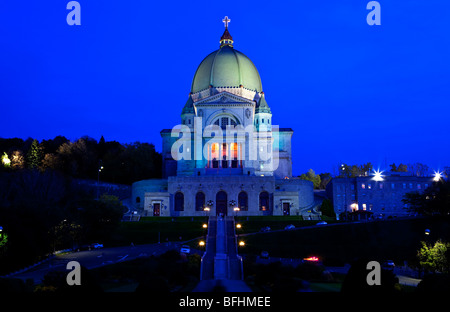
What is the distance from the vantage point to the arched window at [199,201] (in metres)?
76.8

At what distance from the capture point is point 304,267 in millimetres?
36938

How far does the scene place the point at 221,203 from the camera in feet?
252

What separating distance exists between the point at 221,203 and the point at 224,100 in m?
19.6

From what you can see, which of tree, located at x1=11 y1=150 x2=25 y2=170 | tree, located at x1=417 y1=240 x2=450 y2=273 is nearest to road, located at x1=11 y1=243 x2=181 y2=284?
tree, located at x1=417 y1=240 x2=450 y2=273

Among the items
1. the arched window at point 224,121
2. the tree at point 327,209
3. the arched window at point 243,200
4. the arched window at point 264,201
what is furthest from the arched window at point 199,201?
the tree at point 327,209

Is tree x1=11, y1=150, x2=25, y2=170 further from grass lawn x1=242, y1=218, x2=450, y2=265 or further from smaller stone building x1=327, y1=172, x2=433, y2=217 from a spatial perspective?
grass lawn x1=242, y1=218, x2=450, y2=265

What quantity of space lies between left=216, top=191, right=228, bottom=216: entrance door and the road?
20545 millimetres

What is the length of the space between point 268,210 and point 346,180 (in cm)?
1506

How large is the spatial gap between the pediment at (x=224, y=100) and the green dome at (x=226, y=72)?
5.47 m

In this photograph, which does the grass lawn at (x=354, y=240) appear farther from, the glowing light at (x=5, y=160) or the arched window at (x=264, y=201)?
the glowing light at (x=5, y=160)

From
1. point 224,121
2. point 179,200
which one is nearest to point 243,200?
point 179,200

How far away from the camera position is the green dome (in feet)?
304

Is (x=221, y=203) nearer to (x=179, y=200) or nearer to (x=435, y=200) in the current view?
(x=179, y=200)
